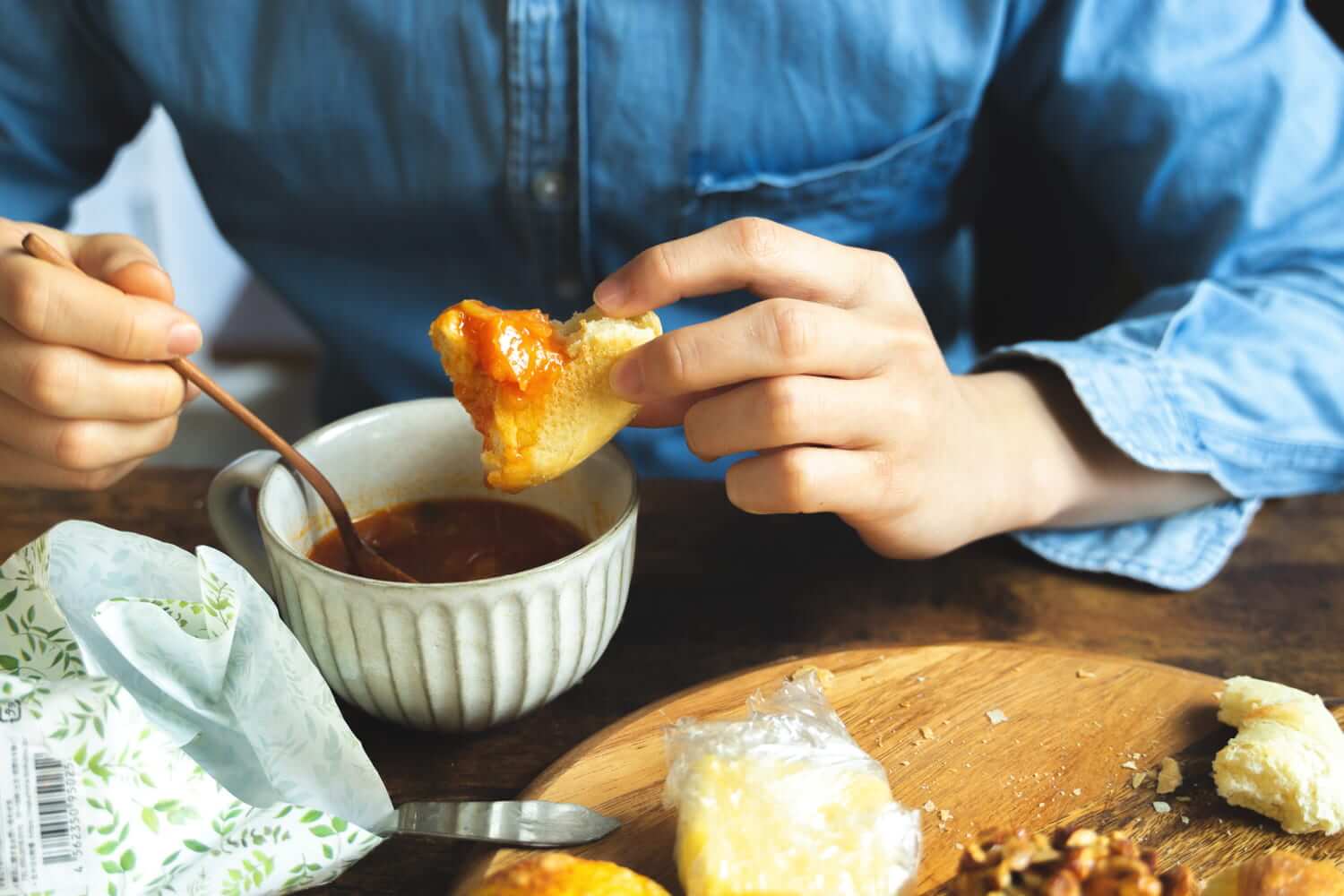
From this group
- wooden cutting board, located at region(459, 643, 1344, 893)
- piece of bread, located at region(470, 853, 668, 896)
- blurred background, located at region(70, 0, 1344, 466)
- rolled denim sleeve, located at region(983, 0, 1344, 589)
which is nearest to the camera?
piece of bread, located at region(470, 853, 668, 896)

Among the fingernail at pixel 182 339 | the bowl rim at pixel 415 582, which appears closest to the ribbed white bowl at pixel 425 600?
the bowl rim at pixel 415 582

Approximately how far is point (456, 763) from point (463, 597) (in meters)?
0.16

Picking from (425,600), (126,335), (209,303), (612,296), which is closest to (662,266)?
(612,296)

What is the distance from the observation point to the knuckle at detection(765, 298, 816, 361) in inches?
32.3

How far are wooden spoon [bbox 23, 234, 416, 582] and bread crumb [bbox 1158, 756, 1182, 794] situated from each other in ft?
1.89

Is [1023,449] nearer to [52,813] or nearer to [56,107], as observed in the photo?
[52,813]

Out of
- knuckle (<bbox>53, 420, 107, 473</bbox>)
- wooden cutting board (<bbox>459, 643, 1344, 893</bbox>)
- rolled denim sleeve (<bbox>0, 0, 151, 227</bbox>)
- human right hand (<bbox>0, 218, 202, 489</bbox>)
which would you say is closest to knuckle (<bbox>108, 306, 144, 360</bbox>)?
human right hand (<bbox>0, 218, 202, 489</bbox>)

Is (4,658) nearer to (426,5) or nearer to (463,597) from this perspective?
(463,597)

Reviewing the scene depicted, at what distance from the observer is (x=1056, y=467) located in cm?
109

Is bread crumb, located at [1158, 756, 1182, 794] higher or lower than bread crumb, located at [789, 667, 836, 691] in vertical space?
lower

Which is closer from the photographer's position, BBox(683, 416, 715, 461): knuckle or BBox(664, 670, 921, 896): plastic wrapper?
BBox(664, 670, 921, 896): plastic wrapper

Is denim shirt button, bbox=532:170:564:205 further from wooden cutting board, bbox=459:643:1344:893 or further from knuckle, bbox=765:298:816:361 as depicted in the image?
wooden cutting board, bbox=459:643:1344:893

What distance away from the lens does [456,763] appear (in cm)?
85

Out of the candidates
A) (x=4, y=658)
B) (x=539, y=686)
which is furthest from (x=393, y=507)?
(x=4, y=658)
